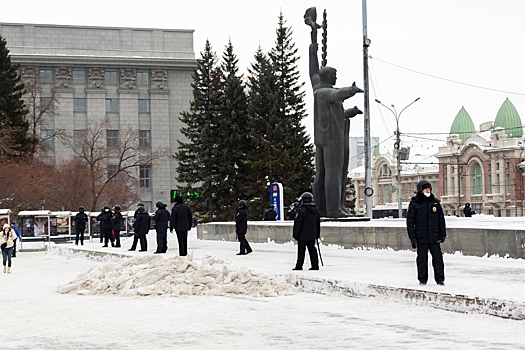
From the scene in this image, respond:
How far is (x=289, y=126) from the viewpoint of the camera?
60875 millimetres

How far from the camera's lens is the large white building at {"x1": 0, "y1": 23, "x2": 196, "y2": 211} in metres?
90.4

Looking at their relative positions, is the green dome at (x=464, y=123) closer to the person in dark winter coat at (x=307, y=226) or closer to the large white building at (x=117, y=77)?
the large white building at (x=117, y=77)

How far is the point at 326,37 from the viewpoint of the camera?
34.9 meters

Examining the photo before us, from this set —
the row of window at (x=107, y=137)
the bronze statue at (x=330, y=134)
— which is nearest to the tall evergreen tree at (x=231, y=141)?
the bronze statue at (x=330, y=134)

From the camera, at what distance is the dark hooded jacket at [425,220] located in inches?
542

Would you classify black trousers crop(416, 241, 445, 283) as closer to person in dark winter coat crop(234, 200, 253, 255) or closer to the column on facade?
person in dark winter coat crop(234, 200, 253, 255)

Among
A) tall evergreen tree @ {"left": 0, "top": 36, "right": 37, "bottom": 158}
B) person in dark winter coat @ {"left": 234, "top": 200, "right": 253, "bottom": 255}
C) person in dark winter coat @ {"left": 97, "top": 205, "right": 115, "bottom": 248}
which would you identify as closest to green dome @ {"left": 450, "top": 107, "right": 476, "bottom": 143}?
tall evergreen tree @ {"left": 0, "top": 36, "right": 37, "bottom": 158}

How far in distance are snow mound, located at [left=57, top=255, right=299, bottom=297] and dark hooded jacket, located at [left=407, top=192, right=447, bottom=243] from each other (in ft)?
9.92

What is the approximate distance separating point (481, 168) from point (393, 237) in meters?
101

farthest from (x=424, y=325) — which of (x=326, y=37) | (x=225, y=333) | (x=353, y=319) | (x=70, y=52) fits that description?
(x=70, y=52)

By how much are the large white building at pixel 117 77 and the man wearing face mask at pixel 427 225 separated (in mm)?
79254

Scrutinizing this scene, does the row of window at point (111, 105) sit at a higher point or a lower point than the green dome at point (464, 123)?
lower

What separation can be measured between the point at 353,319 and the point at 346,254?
1253cm

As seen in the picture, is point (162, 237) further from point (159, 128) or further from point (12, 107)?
point (159, 128)
